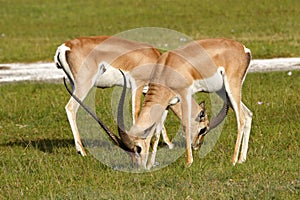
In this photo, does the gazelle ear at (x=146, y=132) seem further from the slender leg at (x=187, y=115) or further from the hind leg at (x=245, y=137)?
the hind leg at (x=245, y=137)

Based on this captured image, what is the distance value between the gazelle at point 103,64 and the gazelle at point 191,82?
4.91ft

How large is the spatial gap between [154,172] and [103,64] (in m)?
3.15

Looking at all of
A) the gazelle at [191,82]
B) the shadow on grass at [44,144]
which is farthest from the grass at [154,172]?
the gazelle at [191,82]

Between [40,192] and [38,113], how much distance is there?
18.0 feet

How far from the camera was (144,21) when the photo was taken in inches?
1158

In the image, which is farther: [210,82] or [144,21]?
[144,21]

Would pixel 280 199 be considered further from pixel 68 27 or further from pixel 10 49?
pixel 68 27

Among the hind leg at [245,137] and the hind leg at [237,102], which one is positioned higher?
the hind leg at [237,102]

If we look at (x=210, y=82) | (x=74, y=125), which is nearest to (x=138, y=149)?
(x=210, y=82)

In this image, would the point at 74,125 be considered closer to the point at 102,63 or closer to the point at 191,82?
the point at 102,63

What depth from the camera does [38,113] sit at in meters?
13.6

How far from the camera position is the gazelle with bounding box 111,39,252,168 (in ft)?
30.0

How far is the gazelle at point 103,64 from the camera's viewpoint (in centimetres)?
1121

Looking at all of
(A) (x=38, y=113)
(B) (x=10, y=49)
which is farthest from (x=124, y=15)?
(A) (x=38, y=113)
